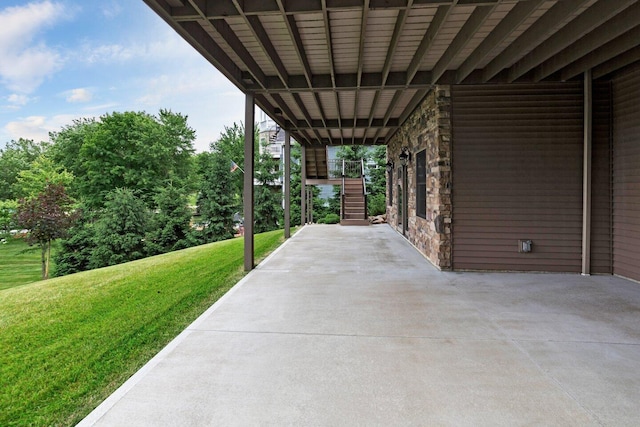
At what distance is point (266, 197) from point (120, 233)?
30.0 feet

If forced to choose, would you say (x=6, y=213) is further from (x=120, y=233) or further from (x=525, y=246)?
(x=525, y=246)

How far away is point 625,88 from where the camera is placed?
4883mm

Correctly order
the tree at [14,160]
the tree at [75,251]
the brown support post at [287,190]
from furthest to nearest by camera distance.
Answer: the tree at [14,160] → the tree at [75,251] → the brown support post at [287,190]

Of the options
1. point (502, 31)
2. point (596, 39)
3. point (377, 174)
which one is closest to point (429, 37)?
point (502, 31)

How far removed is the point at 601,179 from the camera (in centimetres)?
520

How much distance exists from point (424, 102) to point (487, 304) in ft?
13.2

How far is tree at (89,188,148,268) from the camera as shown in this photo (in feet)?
55.9

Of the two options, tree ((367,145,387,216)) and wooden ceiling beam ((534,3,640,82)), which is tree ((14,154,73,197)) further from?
wooden ceiling beam ((534,3,640,82))

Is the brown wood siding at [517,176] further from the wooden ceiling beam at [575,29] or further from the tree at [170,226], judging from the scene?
the tree at [170,226]

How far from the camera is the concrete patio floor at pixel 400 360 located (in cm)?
204

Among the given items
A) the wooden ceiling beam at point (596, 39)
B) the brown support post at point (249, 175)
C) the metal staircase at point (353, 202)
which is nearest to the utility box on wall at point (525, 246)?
the wooden ceiling beam at point (596, 39)

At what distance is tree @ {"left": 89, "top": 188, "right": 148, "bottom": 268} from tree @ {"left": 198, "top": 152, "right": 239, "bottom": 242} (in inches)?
137

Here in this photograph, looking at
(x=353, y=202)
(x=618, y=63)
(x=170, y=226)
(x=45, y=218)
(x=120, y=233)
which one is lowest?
(x=120, y=233)

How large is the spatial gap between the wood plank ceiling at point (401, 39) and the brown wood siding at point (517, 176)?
0.36 meters
